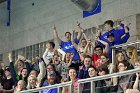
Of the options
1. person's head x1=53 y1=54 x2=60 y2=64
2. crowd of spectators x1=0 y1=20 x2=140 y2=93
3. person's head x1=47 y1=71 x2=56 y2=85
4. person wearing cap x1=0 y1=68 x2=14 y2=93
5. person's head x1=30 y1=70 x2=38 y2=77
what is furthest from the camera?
person wearing cap x1=0 y1=68 x2=14 y2=93

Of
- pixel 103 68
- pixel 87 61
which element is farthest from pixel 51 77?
pixel 103 68

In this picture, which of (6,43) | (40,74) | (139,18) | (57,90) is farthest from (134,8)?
(6,43)

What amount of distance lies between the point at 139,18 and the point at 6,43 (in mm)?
6527

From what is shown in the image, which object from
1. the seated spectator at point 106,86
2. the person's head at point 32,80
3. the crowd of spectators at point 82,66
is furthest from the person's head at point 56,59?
the seated spectator at point 106,86

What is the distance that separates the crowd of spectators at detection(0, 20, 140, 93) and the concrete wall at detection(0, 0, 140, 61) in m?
1.84

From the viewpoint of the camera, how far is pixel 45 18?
52.2 ft

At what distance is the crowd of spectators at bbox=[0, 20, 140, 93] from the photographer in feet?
27.8

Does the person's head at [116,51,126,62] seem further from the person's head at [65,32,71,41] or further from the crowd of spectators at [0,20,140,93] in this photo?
the person's head at [65,32,71,41]

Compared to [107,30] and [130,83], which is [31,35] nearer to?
[107,30]

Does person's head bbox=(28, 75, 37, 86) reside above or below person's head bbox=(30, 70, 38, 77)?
below

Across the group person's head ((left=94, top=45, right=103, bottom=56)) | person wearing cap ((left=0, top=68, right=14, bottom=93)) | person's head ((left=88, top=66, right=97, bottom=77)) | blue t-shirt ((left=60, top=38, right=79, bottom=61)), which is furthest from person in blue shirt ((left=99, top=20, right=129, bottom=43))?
person wearing cap ((left=0, top=68, right=14, bottom=93))

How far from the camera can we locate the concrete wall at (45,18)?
12.9 metres

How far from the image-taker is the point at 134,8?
12570 mm

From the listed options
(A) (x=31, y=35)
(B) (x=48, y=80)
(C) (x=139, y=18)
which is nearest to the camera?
(B) (x=48, y=80)
